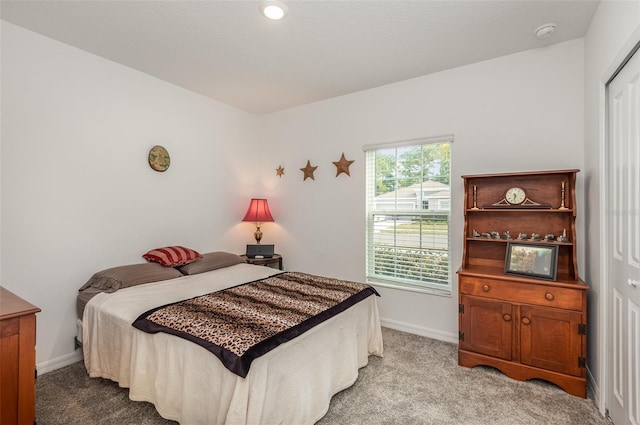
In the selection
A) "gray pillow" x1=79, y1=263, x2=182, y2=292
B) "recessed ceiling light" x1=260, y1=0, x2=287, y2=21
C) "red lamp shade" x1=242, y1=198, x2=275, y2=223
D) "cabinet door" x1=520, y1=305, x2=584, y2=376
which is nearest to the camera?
"recessed ceiling light" x1=260, y1=0, x2=287, y2=21

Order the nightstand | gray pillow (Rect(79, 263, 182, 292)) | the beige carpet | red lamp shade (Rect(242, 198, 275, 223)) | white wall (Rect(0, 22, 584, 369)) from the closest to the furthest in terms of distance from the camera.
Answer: the beige carpet → white wall (Rect(0, 22, 584, 369)) → gray pillow (Rect(79, 263, 182, 292)) → the nightstand → red lamp shade (Rect(242, 198, 275, 223))

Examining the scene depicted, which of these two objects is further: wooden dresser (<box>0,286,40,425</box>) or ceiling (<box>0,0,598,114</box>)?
ceiling (<box>0,0,598,114</box>)

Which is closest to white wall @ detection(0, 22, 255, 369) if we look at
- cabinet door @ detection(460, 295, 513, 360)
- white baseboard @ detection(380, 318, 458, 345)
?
white baseboard @ detection(380, 318, 458, 345)

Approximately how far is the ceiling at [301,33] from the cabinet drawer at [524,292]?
1.96 meters

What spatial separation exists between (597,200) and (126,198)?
12.8 ft

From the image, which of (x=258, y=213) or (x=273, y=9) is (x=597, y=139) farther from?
(x=258, y=213)

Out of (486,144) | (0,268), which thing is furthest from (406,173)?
(0,268)

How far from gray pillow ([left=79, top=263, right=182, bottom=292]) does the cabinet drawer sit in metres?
2.67

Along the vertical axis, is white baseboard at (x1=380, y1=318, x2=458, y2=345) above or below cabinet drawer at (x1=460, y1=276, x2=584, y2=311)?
below

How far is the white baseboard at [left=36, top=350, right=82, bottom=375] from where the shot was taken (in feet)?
7.75

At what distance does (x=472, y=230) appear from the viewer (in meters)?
2.82

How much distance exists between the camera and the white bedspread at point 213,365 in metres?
1.49

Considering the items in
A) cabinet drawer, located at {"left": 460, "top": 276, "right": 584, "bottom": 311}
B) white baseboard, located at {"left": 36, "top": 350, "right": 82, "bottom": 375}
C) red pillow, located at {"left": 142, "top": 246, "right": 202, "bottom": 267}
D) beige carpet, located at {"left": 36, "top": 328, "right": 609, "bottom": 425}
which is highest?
red pillow, located at {"left": 142, "top": 246, "right": 202, "bottom": 267}

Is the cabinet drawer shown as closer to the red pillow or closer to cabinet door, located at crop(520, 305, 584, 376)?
cabinet door, located at crop(520, 305, 584, 376)
